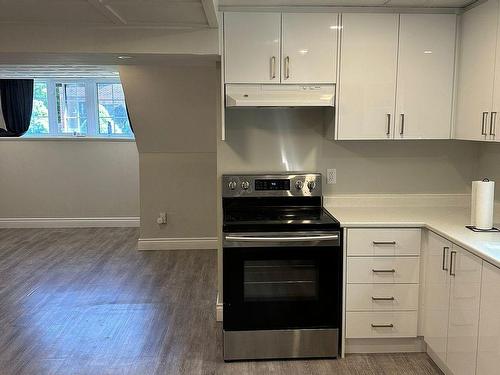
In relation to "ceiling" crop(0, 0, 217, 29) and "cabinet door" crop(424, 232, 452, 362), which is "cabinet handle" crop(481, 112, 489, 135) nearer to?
"cabinet door" crop(424, 232, 452, 362)

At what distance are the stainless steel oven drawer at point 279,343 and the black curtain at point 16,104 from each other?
495cm

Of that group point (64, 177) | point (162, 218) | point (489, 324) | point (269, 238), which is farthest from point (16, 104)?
point (489, 324)

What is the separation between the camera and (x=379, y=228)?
2703mm

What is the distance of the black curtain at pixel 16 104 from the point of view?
609 centimetres

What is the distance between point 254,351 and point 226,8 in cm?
215

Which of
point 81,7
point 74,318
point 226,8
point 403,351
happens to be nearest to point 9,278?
point 74,318

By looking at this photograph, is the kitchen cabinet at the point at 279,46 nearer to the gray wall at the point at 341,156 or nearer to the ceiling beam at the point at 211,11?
the ceiling beam at the point at 211,11

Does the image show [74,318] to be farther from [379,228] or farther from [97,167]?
[97,167]

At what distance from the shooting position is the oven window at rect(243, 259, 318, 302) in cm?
270

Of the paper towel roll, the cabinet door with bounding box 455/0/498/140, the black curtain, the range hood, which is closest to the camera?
the paper towel roll

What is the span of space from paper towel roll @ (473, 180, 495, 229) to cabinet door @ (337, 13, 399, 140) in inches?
27.8

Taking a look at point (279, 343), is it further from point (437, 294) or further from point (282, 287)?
point (437, 294)

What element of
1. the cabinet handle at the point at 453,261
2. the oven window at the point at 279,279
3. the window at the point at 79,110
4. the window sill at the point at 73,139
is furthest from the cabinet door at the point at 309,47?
the window at the point at 79,110

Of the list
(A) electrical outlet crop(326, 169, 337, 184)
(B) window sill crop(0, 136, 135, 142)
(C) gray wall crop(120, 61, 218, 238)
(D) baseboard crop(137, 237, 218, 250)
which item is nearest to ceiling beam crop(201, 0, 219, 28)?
(A) electrical outlet crop(326, 169, 337, 184)
